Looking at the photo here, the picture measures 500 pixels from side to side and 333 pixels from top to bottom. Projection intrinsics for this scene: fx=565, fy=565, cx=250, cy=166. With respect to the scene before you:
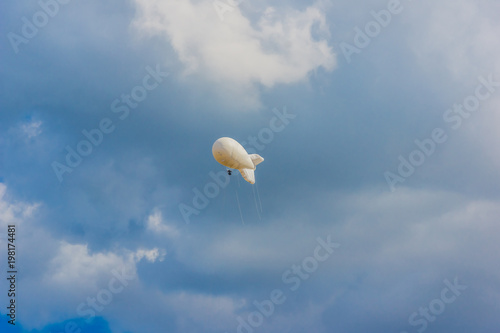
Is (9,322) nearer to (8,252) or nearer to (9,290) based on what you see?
(9,290)

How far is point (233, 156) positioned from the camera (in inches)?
5320

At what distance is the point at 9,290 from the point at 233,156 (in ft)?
191

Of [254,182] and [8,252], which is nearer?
[8,252]

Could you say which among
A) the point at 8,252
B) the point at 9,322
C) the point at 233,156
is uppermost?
the point at 233,156

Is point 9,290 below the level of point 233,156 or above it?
below

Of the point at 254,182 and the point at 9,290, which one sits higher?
the point at 254,182

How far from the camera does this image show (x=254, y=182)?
15588 centimetres

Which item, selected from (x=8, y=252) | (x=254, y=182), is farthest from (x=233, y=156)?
(x=8, y=252)

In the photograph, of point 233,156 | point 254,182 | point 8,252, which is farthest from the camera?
point 254,182

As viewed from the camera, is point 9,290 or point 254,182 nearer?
point 9,290

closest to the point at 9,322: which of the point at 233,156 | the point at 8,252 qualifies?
the point at 8,252

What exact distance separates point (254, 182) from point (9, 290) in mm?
66759

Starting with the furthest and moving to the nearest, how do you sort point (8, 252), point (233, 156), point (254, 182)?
point (254, 182) < point (233, 156) < point (8, 252)

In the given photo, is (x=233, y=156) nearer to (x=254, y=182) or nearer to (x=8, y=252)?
(x=254, y=182)
